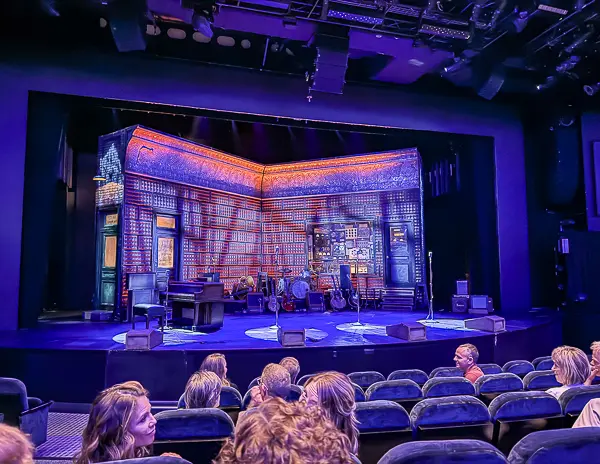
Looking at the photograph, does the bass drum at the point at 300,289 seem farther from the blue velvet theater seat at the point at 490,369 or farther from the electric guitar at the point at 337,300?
the blue velvet theater seat at the point at 490,369

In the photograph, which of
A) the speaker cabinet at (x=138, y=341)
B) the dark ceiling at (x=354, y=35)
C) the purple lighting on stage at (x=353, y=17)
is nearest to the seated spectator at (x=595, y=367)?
the speaker cabinet at (x=138, y=341)

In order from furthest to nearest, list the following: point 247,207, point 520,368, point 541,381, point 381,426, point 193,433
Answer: point 247,207 < point 520,368 < point 541,381 < point 381,426 < point 193,433

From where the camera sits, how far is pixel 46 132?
309 inches

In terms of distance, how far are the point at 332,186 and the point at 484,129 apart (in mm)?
4959

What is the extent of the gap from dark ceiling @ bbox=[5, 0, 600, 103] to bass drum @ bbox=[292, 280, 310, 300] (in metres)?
5.41

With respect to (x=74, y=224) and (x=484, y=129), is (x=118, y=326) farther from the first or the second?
(x=484, y=129)

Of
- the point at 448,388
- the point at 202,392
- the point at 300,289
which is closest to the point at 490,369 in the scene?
the point at 448,388

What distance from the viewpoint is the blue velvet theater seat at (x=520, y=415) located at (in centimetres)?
259

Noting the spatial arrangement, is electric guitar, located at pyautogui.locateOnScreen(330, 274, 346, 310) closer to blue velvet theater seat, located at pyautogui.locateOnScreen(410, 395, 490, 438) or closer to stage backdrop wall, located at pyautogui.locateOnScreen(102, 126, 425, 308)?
stage backdrop wall, located at pyautogui.locateOnScreen(102, 126, 425, 308)

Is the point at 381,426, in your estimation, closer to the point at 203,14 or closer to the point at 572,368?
the point at 572,368

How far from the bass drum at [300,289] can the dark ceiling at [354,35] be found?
541 centimetres

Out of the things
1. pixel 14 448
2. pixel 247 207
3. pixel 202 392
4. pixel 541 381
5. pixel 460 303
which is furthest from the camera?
pixel 247 207

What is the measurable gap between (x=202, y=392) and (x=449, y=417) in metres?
1.54

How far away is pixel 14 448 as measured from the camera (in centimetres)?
103
